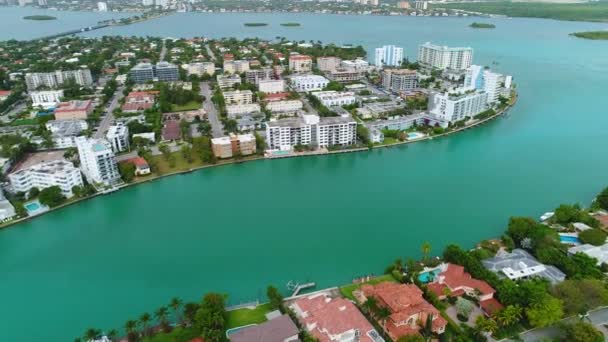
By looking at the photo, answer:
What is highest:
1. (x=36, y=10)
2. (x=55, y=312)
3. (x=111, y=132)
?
(x=36, y=10)

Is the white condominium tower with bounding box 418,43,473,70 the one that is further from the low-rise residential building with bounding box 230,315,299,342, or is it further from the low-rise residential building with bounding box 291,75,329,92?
the low-rise residential building with bounding box 230,315,299,342

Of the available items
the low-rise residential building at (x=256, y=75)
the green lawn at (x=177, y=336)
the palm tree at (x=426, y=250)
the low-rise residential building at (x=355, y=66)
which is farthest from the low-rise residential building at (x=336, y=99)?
the green lawn at (x=177, y=336)

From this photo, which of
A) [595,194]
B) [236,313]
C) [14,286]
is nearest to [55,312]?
[14,286]

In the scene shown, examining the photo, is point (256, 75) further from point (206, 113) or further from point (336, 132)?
point (336, 132)

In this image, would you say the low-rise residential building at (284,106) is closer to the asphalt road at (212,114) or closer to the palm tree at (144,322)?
the asphalt road at (212,114)

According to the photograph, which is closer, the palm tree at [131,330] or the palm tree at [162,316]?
the palm tree at [131,330]

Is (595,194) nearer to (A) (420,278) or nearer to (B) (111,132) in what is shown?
(A) (420,278)

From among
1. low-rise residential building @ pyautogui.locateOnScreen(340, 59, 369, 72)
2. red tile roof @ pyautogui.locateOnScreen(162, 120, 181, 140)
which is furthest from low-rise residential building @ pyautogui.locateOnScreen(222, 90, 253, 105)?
low-rise residential building @ pyautogui.locateOnScreen(340, 59, 369, 72)
